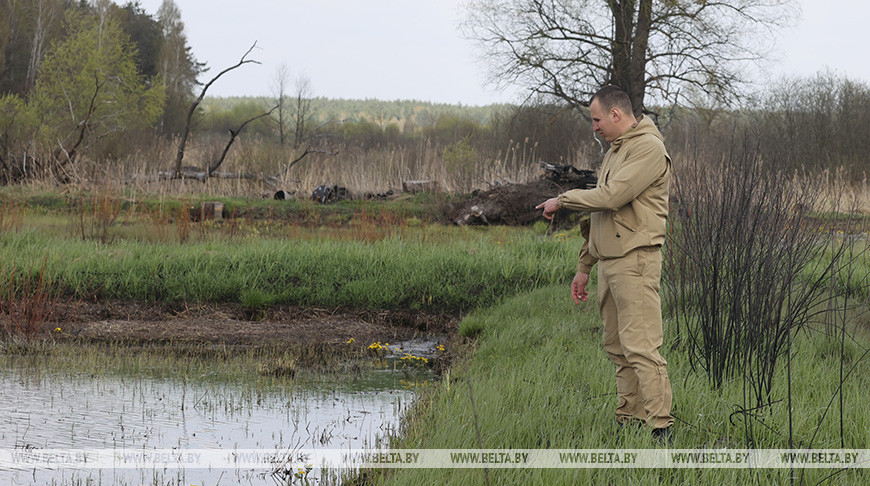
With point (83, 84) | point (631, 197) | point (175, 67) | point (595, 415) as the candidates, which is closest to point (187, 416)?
point (595, 415)

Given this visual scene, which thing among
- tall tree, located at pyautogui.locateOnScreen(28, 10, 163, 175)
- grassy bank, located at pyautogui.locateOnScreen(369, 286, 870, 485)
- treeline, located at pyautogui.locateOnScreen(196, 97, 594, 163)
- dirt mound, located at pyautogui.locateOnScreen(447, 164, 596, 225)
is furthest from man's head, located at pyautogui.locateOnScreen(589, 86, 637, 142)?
tall tree, located at pyautogui.locateOnScreen(28, 10, 163, 175)

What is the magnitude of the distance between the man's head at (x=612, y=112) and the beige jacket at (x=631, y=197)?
47 mm

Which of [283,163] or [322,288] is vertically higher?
[283,163]

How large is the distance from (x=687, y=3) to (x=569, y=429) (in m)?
18.6

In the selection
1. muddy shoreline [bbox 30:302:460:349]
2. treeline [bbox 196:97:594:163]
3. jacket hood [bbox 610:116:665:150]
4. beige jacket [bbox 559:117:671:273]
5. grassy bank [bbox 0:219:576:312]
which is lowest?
muddy shoreline [bbox 30:302:460:349]

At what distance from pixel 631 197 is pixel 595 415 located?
4.54 ft

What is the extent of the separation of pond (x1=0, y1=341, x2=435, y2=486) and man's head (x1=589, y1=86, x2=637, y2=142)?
7.85 ft

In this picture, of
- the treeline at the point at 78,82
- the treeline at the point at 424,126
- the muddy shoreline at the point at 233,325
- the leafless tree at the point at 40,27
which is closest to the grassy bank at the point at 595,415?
the muddy shoreline at the point at 233,325

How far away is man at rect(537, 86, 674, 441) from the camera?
3615 mm

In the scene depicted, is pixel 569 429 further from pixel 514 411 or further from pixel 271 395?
pixel 271 395

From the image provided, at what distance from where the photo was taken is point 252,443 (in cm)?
480

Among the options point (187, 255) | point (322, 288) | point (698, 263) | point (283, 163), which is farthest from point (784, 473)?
point (283, 163)

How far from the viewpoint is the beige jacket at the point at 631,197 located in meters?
3.60

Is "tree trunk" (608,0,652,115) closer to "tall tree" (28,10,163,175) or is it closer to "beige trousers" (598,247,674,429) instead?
"beige trousers" (598,247,674,429)
